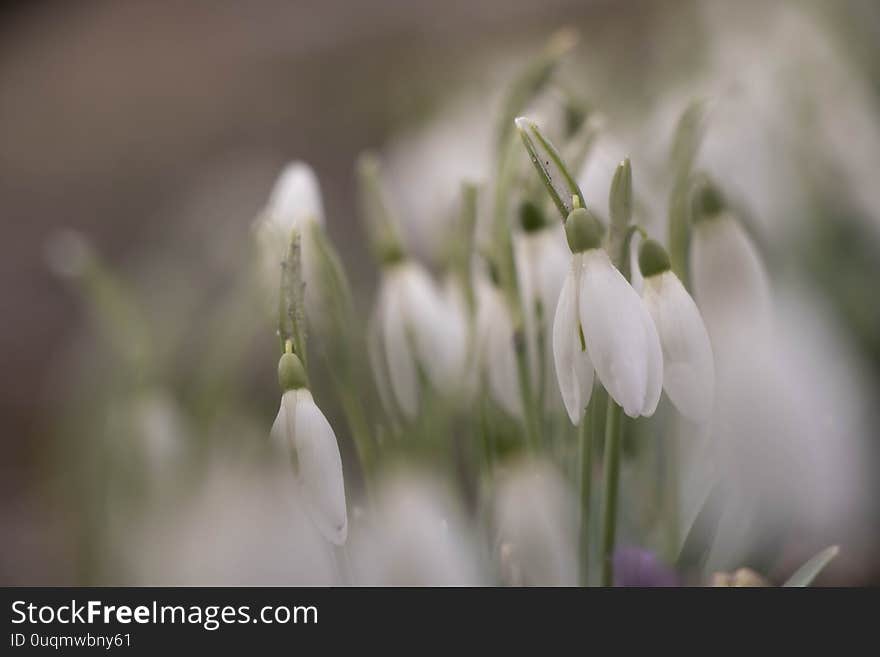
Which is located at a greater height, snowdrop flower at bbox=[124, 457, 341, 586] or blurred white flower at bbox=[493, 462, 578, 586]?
snowdrop flower at bbox=[124, 457, 341, 586]

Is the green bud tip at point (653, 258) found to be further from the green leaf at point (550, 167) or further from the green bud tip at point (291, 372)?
the green bud tip at point (291, 372)

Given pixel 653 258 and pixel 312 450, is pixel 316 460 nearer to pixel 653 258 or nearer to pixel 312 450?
pixel 312 450

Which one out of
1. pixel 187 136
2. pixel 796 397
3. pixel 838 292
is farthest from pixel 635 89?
pixel 187 136

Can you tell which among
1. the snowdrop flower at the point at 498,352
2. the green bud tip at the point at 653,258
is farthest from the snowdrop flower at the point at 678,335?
the snowdrop flower at the point at 498,352

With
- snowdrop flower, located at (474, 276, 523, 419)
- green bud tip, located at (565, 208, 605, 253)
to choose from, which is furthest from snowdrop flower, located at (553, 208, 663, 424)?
snowdrop flower, located at (474, 276, 523, 419)

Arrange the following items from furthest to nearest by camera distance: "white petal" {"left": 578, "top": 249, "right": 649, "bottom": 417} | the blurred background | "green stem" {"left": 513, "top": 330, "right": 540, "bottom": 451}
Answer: the blurred background
"green stem" {"left": 513, "top": 330, "right": 540, "bottom": 451}
"white petal" {"left": 578, "top": 249, "right": 649, "bottom": 417}

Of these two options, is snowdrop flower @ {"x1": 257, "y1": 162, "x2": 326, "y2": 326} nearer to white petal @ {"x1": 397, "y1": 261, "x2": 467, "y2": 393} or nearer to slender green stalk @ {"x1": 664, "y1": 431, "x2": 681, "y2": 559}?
white petal @ {"x1": 397, "y1": 261, "x2": 467, "y2": 393}

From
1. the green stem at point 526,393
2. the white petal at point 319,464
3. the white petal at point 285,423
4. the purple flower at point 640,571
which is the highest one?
the green stem at point 526,393
